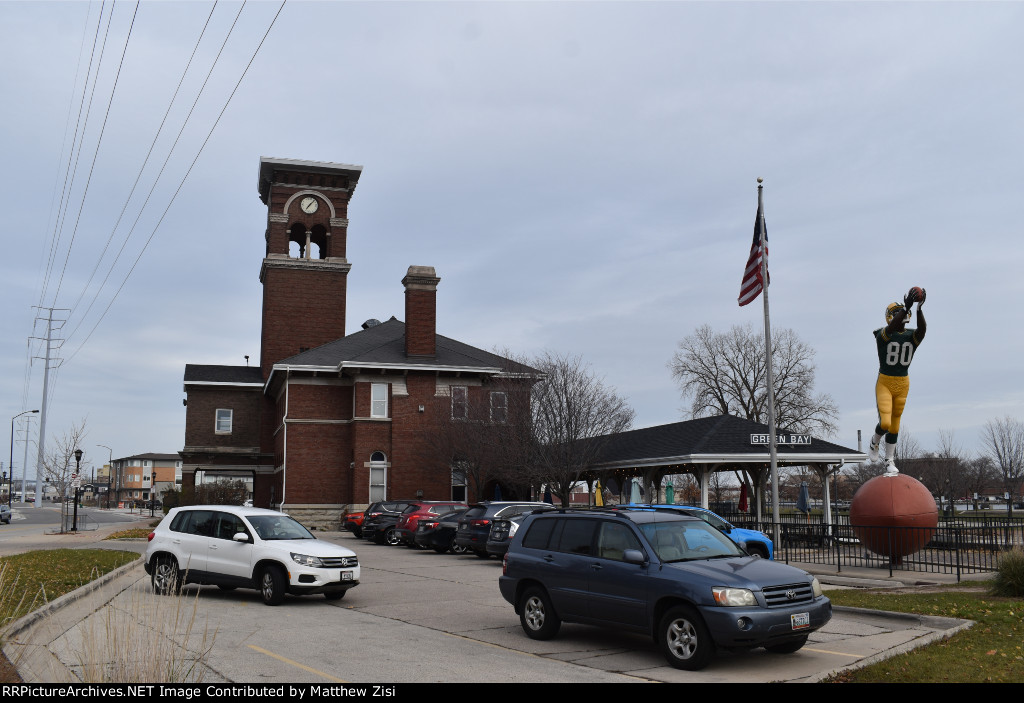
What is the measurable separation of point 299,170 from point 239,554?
41.2m

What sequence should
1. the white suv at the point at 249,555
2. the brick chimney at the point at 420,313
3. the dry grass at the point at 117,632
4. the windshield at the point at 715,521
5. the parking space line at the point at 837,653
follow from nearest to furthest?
the dry grass at the point at 117,632 → the parking space line at the point at 837,653 → the white suv at the point at 249,555 → the windshield at the point at 715,521 → the brick chimney at the point at 420,313

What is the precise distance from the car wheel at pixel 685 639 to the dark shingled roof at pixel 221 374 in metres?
46.3

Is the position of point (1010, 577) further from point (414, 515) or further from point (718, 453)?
point (414, 515)

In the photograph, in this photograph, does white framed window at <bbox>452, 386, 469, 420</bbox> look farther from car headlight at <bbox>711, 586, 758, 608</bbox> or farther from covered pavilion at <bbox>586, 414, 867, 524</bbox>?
car headlight at <bbox>711, 586, 758, 608</bbox>

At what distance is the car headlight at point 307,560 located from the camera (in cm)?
1441

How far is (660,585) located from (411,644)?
3254 millimetres

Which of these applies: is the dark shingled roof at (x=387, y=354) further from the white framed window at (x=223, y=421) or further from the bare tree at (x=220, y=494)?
the white framed window at (x=223, y=421)

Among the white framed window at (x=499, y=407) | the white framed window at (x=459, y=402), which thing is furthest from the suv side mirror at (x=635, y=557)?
the white framed window at (x=459, y=402)

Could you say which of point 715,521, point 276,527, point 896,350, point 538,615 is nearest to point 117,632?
point 538,615

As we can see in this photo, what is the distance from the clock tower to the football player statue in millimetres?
35203

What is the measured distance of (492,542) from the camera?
72.5ft

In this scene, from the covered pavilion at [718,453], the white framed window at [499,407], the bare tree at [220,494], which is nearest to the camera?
the covered pavilion at [718,453]
